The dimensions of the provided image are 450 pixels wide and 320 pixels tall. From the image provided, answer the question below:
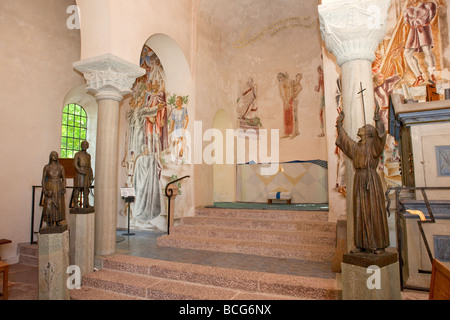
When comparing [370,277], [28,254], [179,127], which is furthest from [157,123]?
[370,277]

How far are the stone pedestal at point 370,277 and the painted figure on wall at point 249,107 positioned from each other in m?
8.52

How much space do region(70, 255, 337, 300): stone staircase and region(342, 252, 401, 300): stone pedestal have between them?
106 cm

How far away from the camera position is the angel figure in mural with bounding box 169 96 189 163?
8680 millimetres

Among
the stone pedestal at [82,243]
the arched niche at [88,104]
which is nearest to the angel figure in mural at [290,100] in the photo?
the arched niche at [88,104]

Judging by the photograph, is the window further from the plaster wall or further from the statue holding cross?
the statue holding cross

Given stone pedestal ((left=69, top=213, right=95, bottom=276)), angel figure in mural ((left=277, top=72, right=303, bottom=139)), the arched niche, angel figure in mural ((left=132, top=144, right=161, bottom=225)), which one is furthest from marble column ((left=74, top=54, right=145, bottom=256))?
angel figure in mural ((left=277, top=72, right=303, bottom=139))

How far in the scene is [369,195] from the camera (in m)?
3.04

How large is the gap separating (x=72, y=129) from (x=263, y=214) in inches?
261

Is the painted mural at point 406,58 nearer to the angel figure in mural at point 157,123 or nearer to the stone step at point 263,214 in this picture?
the stone step at point 263,214

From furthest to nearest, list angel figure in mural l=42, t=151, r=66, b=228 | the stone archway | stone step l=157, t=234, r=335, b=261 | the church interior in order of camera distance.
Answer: the stone archway < stone step l=157, t=234, r=335, b=261 < angel figure in mural l=42, t=151, r=66, b=228 < the church interior

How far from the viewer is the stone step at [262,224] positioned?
21.3 feet

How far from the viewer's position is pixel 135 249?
6.61m
